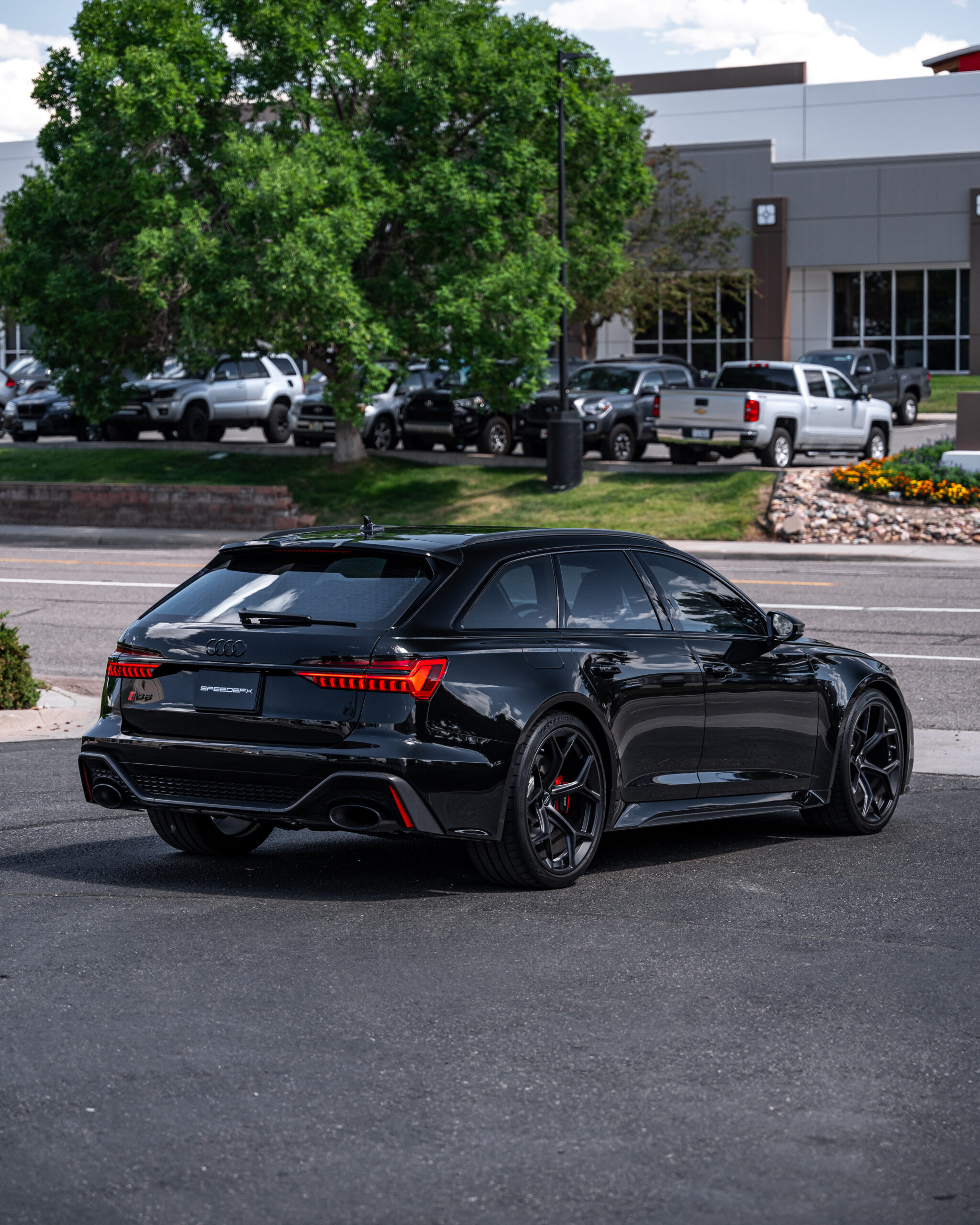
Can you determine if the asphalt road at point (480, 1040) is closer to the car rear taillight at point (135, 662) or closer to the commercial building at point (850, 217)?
the car rear taillight at point (135, 662)

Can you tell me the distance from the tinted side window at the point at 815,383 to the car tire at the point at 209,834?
84.7ft

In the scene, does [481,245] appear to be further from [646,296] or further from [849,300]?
[849,300]

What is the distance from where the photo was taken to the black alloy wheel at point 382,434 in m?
36.4

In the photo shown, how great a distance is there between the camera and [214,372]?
39094 mm

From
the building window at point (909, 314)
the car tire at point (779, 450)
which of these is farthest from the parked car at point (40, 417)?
the building window at point (909, 314)

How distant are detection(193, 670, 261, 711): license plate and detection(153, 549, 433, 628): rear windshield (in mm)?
235

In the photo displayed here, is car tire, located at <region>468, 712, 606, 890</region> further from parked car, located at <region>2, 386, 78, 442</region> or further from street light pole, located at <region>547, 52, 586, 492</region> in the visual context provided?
parked car, located at <region>2, 386, 78, 442</region>

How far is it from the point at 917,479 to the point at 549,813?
2256 centimetres


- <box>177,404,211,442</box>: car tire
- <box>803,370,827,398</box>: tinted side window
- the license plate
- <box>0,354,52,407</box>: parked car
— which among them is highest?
<box>0,354,52,407</box>: parked car

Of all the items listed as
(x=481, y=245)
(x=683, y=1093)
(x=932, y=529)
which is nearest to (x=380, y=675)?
(x=683, y=1093)

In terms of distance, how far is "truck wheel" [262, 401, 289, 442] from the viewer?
39.7 meters

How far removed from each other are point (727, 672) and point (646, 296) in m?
44.8

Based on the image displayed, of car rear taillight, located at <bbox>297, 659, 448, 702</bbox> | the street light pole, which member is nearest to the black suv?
the street light pole

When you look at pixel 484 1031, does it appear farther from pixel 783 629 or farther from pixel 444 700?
pixel 783 629
